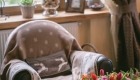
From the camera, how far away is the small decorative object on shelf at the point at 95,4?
352 centimetres

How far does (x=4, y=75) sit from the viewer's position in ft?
8.71

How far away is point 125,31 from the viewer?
328cm

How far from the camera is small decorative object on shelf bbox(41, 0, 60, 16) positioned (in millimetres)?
3208

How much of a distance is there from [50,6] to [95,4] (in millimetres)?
656

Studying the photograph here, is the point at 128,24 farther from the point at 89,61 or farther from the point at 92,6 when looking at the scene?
the point at 89,61

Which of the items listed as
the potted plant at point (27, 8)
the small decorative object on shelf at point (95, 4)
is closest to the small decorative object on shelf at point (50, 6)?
the potted plant at point (27, 8)

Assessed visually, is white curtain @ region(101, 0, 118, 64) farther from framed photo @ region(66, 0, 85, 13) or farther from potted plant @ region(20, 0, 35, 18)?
potted plant @ region(20, 0, 35, 18)

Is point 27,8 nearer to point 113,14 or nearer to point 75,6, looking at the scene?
point 75,6

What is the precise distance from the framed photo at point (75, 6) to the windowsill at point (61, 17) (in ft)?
0.24

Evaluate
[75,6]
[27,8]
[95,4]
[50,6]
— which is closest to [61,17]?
[50,6]

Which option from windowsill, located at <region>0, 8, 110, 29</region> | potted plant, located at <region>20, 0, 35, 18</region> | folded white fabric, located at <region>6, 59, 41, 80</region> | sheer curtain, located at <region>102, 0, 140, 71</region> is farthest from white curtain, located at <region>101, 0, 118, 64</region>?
folded white fabric, located at <region>6, 59, 41, 80</region>

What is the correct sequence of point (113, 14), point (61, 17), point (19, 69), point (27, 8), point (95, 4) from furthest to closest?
point (95, 4) < point (113, 14) < point (61, 17) < point (27, 8) < point (19, 69)

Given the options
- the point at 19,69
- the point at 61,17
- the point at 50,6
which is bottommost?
the point at 19,69

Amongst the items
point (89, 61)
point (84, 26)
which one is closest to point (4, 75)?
point (89, 61)
